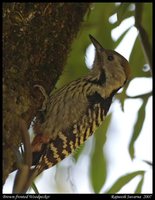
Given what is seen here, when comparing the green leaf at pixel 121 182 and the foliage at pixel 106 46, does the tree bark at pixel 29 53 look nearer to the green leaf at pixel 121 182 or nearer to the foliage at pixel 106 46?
the foliage at pixel 106 46

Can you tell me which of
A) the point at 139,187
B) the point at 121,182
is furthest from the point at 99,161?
the point at 139,187

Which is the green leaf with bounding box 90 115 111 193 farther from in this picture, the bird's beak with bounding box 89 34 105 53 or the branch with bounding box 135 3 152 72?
the branch with bounding box 135 3 152 72

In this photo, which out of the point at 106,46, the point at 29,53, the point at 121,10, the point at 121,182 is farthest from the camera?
the point at 106,46

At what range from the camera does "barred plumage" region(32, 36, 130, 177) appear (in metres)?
3.17

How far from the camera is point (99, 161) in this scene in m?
3.60

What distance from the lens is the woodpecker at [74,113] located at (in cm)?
316

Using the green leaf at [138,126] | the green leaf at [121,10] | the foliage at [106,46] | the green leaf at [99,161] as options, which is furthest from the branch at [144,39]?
the green leaf at [99,161]

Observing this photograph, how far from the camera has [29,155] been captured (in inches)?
97.8

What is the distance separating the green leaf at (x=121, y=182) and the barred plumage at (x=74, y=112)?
400 mm

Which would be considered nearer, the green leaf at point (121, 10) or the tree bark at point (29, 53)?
the tree bark at point (29, 53)

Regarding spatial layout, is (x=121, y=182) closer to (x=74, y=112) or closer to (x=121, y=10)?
(x=74, y=112)

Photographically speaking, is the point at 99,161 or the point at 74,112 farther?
the point at 99,161

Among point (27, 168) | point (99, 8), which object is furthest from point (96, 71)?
point (27, 168)

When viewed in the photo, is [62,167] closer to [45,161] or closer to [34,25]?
[45,161]
